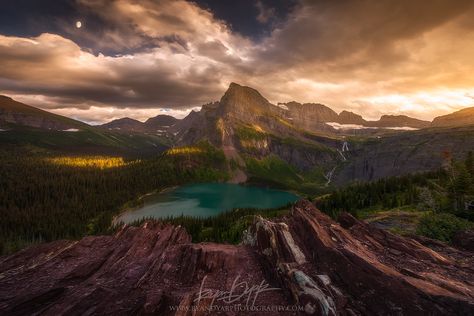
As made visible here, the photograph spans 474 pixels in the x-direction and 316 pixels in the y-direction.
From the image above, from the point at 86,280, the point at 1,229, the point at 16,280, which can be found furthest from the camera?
the point at 1,229

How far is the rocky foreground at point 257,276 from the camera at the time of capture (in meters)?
19.0

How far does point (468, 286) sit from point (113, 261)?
35152 millimetres

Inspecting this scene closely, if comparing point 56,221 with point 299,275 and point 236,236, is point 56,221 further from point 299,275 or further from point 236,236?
point 299,275

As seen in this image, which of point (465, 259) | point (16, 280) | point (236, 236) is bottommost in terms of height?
point (236, 236)

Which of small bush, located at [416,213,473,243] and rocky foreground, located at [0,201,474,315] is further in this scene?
small bush, located at [416,213,473,243]

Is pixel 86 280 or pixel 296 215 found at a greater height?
pixel 296 215

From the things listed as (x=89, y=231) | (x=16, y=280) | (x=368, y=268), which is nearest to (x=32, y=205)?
(x=89, y=231)

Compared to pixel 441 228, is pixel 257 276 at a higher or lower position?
lower

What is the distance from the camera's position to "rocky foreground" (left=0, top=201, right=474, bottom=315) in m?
19.0

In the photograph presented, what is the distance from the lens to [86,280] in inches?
1051

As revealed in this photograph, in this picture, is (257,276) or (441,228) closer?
(257,276)

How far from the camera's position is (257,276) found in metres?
25.3

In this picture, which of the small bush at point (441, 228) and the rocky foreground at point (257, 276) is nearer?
the rocky foreground at point (257, 276)

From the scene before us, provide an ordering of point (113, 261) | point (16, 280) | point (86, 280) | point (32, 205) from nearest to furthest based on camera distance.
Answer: point (86, 280) → point (16, 280) → point (113, 261) → point (32, 205)
